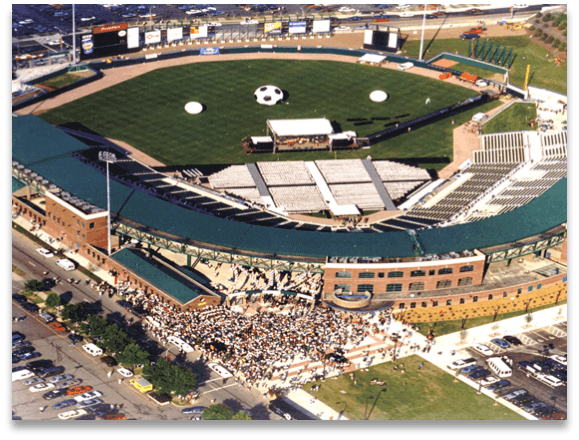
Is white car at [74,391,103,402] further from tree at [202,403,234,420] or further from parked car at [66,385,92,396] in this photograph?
tree at [202,403,234,420]

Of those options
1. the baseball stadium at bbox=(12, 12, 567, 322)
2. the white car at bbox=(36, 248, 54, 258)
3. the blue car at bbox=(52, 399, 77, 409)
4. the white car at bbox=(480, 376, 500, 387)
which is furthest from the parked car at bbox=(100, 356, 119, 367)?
the white car at bbox=(480, 376, 500, 387)

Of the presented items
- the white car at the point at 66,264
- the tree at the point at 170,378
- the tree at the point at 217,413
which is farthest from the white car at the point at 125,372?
the white car at the point at 66,264

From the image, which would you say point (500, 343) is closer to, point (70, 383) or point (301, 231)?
point (301, 231)

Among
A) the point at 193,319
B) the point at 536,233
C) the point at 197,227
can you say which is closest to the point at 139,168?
the point at 197,227

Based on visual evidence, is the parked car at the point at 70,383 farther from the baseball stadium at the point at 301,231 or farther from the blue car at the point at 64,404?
the baseball stadium at the point at 301,231

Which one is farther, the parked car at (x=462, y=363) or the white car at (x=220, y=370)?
the parked car at (x=462, y=363)

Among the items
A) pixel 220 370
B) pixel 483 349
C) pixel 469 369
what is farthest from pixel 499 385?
pixel 220 370
